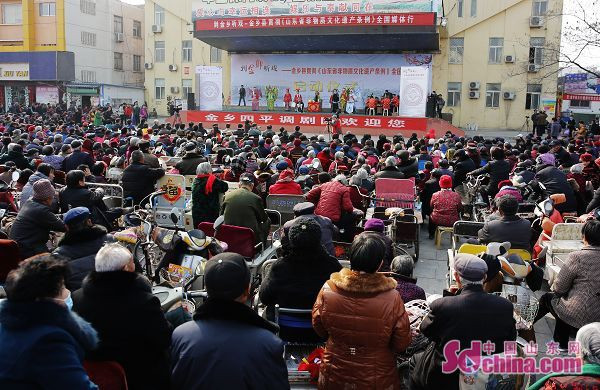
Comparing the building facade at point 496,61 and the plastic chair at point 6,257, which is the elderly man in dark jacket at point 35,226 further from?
the building facade at point 496,61

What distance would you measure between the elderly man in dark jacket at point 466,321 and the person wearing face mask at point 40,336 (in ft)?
6.08

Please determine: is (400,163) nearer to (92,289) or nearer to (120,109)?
(92,289)

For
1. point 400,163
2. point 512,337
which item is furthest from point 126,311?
point 400,163

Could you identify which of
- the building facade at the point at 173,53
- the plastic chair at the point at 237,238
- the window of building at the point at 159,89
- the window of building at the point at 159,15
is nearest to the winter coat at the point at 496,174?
the plastic chair at the point at 237,238

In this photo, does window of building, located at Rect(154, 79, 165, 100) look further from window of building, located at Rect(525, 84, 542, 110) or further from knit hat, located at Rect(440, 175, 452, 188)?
knit hat, located at Rect(440, 175, 452, 188)

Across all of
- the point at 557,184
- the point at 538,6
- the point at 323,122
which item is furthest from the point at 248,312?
the point at 538,6

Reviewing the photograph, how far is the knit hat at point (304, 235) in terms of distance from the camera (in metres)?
3.80

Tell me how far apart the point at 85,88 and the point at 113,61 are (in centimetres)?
676

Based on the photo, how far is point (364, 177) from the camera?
29.3ft

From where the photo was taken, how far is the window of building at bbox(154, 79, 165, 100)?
110ft

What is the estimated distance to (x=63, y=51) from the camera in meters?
33.2

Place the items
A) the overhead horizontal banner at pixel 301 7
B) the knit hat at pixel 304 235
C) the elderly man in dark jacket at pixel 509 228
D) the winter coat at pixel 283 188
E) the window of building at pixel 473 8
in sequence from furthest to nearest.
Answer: the window of building at pixel 473 8
the overhead horizontal banner at pixel 301 7
the winter coat at pixel 283 188
the elderly man in dark jacket at pixel 509 228
the knit hat at pixel 304 235

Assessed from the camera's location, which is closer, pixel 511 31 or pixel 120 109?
pixel 511 31

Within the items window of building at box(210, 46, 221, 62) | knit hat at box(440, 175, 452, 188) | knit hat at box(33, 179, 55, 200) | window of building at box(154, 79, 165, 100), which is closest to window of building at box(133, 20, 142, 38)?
window of building at box(154, 79, 165, 100)
